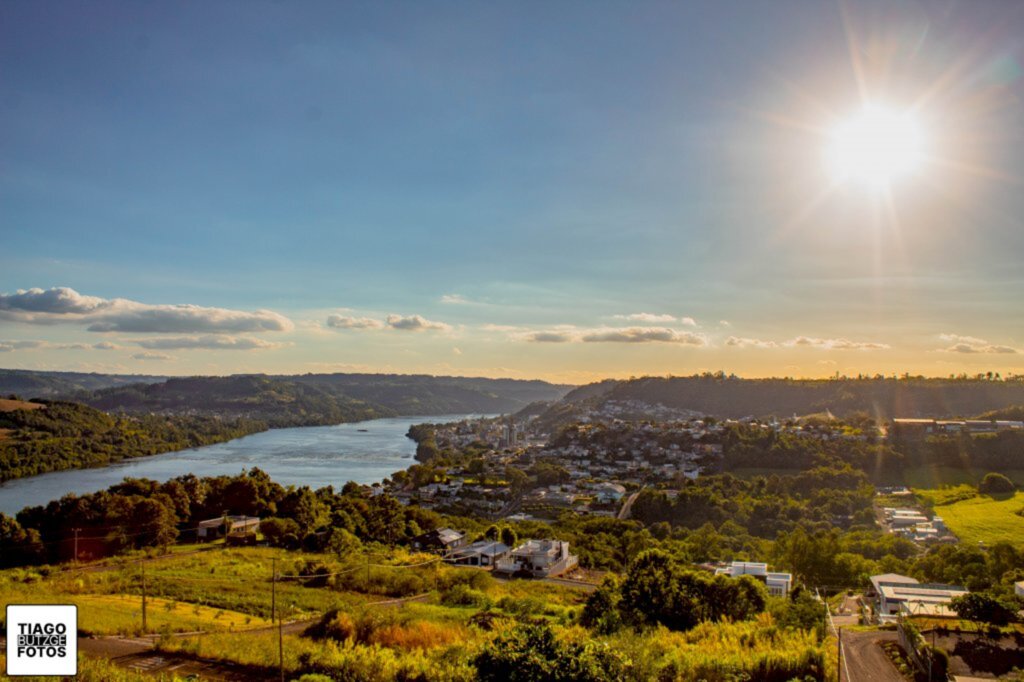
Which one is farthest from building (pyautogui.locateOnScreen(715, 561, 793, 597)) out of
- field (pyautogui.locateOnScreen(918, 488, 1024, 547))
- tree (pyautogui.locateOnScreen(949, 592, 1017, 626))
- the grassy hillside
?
field (pyautogui.locateOnScreen(918, 488, 1024, 547))

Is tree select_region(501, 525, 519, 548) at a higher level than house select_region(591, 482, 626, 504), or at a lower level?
higher

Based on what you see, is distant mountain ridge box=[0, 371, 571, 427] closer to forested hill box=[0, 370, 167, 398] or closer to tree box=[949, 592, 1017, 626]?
forested hill box=[0, 370, 167, 398]

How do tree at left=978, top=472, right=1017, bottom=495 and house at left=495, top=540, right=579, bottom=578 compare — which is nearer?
house at left=495, top=540, right=579, bottom=578

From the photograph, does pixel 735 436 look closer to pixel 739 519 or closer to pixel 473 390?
pixel 739 519

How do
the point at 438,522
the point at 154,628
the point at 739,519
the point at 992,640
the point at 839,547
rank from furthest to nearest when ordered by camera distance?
1. the point at 739,519
2. the point at 438,522
3. the point at 839,547
4. the point at 992,640
5. the point at 154,628

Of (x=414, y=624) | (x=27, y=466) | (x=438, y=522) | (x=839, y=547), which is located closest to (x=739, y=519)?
(x=839, y=547)

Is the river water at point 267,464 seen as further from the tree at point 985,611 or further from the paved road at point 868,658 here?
the tree at point 985,611
